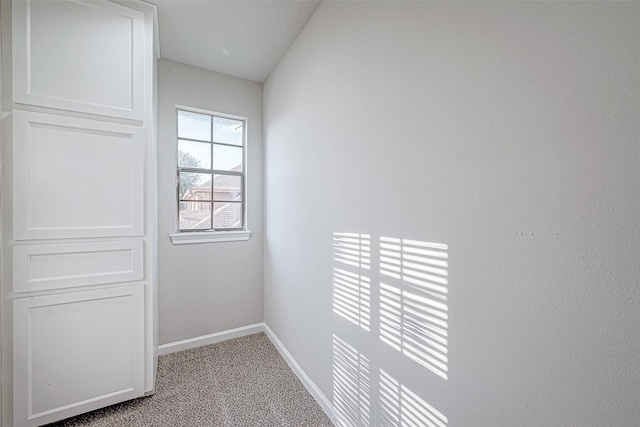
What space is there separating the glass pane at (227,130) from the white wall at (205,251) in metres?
0.10

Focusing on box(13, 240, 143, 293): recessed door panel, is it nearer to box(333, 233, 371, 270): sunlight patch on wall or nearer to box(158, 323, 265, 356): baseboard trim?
box(158, 323, 265, 356): baseboard trim

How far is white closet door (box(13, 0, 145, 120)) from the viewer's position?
1.46 metres

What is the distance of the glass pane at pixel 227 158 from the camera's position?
265 cm

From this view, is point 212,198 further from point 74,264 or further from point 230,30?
point 230,30

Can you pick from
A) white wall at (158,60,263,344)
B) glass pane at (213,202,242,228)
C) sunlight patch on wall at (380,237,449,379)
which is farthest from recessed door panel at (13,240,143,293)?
sunlight patch on wall at (380,237,449,379)

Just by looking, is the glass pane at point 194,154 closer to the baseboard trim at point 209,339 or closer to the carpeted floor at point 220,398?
the baseboard trim at point 209,339

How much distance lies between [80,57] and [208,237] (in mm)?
1585

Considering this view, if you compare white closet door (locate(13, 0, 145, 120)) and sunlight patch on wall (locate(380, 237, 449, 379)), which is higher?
white closet door (locate(13, 0, 145, 120))

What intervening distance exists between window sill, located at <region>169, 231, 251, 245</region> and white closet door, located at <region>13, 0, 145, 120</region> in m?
1.12

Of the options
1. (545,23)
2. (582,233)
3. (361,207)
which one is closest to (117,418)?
(361,207)

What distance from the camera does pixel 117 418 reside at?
1.65 meters

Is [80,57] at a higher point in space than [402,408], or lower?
higher

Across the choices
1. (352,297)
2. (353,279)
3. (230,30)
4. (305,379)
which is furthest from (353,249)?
(230,30)

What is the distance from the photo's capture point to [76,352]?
1.58m
